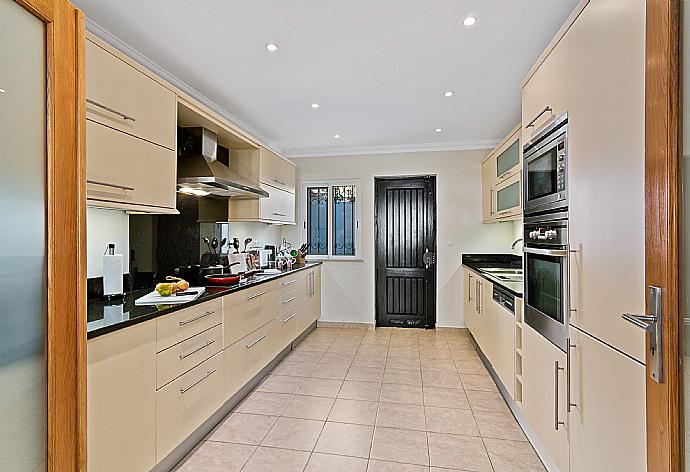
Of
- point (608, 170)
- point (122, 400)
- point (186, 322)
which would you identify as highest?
point (608, 170)

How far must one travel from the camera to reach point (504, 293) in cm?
297

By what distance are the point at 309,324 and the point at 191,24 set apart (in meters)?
3.58

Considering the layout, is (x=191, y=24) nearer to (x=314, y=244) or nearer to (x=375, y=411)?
(x=375, y=411)

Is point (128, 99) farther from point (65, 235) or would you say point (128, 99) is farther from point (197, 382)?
point (197, 382)

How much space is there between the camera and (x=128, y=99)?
6.77 feet

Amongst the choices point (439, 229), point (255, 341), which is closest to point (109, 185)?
point (255, 341)

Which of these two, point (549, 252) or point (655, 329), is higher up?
point (549, 252)

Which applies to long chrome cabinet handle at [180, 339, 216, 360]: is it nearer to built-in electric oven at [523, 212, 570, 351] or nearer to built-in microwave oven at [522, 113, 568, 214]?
built-in electric oven at [523, 212, 570, 351]

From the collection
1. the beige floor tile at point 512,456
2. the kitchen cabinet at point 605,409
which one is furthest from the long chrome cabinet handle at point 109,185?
the beige floor tile at point 512,456

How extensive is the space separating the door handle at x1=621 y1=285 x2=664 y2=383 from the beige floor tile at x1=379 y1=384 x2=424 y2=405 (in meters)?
2.25

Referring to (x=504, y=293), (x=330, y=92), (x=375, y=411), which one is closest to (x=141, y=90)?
(x=330, y=92)

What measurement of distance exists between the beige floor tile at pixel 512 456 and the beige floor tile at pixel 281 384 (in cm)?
157

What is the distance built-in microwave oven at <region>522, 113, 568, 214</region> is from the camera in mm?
1805

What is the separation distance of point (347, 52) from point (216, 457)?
270cm
